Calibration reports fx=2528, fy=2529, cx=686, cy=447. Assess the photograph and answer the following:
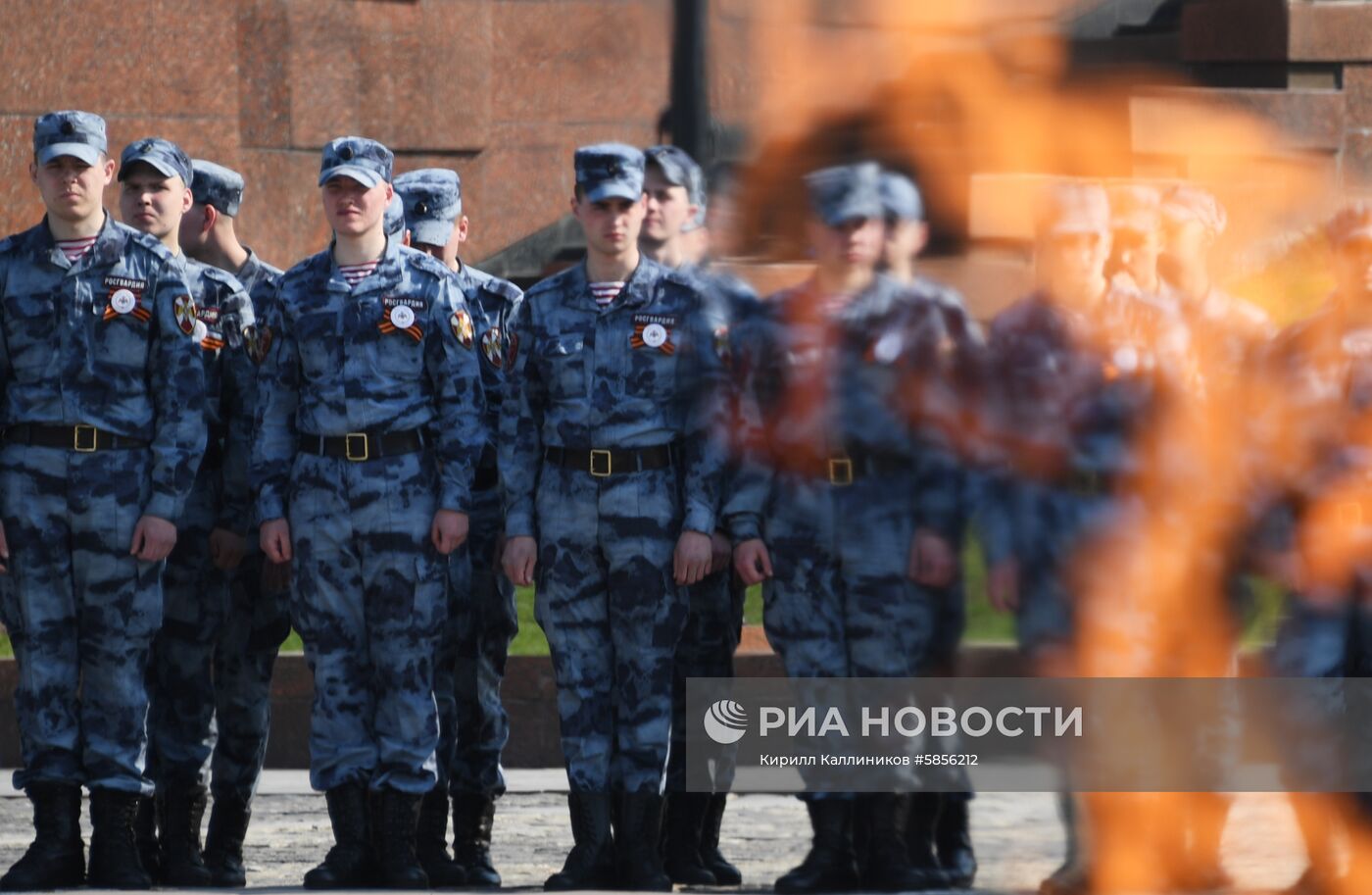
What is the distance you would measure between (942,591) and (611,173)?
136cm

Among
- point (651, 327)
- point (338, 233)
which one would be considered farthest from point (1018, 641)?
point (338, 233)

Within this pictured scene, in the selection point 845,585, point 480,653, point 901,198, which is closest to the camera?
point 901,198

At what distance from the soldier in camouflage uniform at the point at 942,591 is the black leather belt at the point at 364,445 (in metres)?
1.34

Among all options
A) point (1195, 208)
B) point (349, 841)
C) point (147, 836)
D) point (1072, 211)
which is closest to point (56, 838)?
point (147, 836)

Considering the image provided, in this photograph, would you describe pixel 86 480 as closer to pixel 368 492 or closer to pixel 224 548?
pixel 224 548

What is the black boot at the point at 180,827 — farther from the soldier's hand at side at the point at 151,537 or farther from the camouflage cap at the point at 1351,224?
the camouflage cap at the point at 1351,224

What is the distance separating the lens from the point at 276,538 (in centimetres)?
637

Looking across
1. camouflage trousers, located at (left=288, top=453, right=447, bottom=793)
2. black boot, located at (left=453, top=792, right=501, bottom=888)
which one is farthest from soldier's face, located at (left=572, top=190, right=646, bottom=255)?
black boot, located at (left=453, top=792, right=501, bottom=888)

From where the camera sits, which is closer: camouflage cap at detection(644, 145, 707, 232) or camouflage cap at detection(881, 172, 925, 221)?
A: camouflage cap at detection(881, 172, 925, 221)

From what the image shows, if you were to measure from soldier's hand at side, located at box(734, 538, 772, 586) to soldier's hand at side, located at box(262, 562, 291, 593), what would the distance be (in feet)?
4.22

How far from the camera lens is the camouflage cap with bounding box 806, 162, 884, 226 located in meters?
5.79

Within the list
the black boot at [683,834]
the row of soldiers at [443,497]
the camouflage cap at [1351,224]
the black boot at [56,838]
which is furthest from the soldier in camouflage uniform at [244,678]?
the camouflage cap at [1351,224]

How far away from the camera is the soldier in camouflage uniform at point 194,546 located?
6.70 meters

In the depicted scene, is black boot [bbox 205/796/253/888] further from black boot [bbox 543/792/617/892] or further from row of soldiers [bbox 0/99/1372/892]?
black boot [bbox 543/792/617/892]
